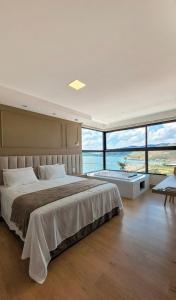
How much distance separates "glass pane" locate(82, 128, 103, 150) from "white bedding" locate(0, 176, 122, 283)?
115 inches

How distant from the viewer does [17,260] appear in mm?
1681

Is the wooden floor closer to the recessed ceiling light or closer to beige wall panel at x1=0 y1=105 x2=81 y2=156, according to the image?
beige wall panel at x1=0 y1=105 x2=81 y2=156

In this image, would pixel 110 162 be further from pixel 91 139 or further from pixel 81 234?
pixel 81 234

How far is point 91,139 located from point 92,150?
1.51ft

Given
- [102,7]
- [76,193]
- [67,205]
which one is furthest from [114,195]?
[102,7]

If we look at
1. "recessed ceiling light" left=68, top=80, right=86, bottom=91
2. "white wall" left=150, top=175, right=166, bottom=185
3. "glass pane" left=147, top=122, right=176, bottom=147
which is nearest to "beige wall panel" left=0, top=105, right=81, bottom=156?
"recessed ceiling light" left=68, top=80, right=86, bottom=91

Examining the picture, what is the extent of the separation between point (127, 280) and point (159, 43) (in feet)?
8.54

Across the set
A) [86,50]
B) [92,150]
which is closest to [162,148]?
[92,150]

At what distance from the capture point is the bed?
147cm

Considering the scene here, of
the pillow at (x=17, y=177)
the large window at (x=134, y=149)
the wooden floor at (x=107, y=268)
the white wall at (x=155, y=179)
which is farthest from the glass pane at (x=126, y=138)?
the pillow at (x=17, y=177)

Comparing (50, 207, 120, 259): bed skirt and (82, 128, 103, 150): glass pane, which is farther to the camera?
(82, 128, 103, 150): glass pane

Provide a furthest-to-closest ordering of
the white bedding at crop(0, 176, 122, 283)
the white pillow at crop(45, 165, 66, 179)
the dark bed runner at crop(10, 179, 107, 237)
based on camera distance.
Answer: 1. the white pillow at crop(45, 165, 66, 179)
2. the dark bed runner at crop(10, 179, 107, 237)
3. the white bedding at crop(0, 176, 122, 283)

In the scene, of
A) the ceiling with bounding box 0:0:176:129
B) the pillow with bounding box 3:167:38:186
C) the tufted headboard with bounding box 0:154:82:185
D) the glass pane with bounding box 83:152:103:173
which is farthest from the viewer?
the glass pane with bounding box 83:152:103:173

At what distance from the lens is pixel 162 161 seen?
4.70 metres
